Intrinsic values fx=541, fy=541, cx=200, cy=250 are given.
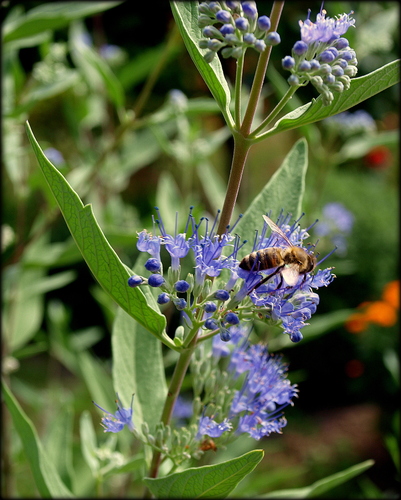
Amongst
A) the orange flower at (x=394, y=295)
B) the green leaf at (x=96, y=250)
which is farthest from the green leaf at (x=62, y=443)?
the orange flower at (x=394, y=295)

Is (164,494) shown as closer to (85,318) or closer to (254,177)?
(85,318)

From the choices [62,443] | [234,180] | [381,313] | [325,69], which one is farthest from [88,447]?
[381,313]

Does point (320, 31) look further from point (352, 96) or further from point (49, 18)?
point (49, 18)

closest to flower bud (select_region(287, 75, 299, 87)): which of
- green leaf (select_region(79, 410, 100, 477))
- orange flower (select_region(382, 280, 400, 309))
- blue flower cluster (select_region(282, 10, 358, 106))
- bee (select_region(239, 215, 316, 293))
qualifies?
blue flower cluster (select_region(282, 10, 358, 106))

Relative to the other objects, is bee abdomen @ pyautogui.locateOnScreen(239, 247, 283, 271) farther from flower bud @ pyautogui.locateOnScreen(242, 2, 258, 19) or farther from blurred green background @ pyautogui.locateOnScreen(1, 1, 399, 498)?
blurred green background @ pyautogui.locateOnScreen(1, 1, 399, 498)

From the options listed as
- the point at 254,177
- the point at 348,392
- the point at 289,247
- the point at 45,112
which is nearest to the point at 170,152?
the point at 289,247
